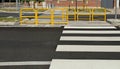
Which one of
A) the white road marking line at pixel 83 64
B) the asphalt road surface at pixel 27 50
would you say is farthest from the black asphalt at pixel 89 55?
the white road marking line at pixel 83 64

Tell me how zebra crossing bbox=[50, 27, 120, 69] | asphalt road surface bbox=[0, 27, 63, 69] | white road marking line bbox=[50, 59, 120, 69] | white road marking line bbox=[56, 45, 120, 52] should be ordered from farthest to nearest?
1. white road marking line bbox=[56, 45, 120, 52]
2. asphalt road surface bbox=[0, 27, 63, 69]
3. zebra crossing bbox=[50, 27, 120, 69]
4. white road marking line bbox=[50, 59, 120, 69]

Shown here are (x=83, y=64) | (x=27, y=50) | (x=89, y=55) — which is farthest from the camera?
(x=27, y=50)

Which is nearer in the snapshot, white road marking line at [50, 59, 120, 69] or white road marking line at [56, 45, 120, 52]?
white road marking line at [50, 59, 120, 69]

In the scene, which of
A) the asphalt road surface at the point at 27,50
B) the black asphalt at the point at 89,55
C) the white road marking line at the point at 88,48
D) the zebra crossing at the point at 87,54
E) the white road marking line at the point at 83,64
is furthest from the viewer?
the white road marking line at the point at 88,48

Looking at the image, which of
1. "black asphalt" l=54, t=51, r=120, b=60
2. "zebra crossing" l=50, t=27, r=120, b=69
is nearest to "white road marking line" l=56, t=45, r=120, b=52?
"zebra crossing" l=50, t=27, r=120, b=69

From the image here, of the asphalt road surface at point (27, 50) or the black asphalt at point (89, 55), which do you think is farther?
the black asphalt at point (89, 55)

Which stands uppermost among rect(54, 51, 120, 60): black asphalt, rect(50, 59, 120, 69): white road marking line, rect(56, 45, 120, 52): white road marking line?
rect(56, 45, 120, 52): white road marking line

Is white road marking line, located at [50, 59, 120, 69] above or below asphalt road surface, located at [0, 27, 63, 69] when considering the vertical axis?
below

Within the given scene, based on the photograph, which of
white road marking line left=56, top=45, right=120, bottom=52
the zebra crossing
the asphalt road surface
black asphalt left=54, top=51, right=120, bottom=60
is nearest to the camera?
the zebra crossing

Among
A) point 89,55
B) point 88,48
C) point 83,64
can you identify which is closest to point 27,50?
point 88,48

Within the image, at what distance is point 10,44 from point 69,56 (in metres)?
3.86

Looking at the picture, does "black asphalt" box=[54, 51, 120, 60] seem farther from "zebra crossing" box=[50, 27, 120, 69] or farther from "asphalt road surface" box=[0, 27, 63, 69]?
"asphalt road surface" box=[0, 27, 63, 69]

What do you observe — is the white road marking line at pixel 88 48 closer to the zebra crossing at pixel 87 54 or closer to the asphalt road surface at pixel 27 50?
the zebra crossing at pixel 87 54

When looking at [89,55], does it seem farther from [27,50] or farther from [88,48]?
[27,50]
